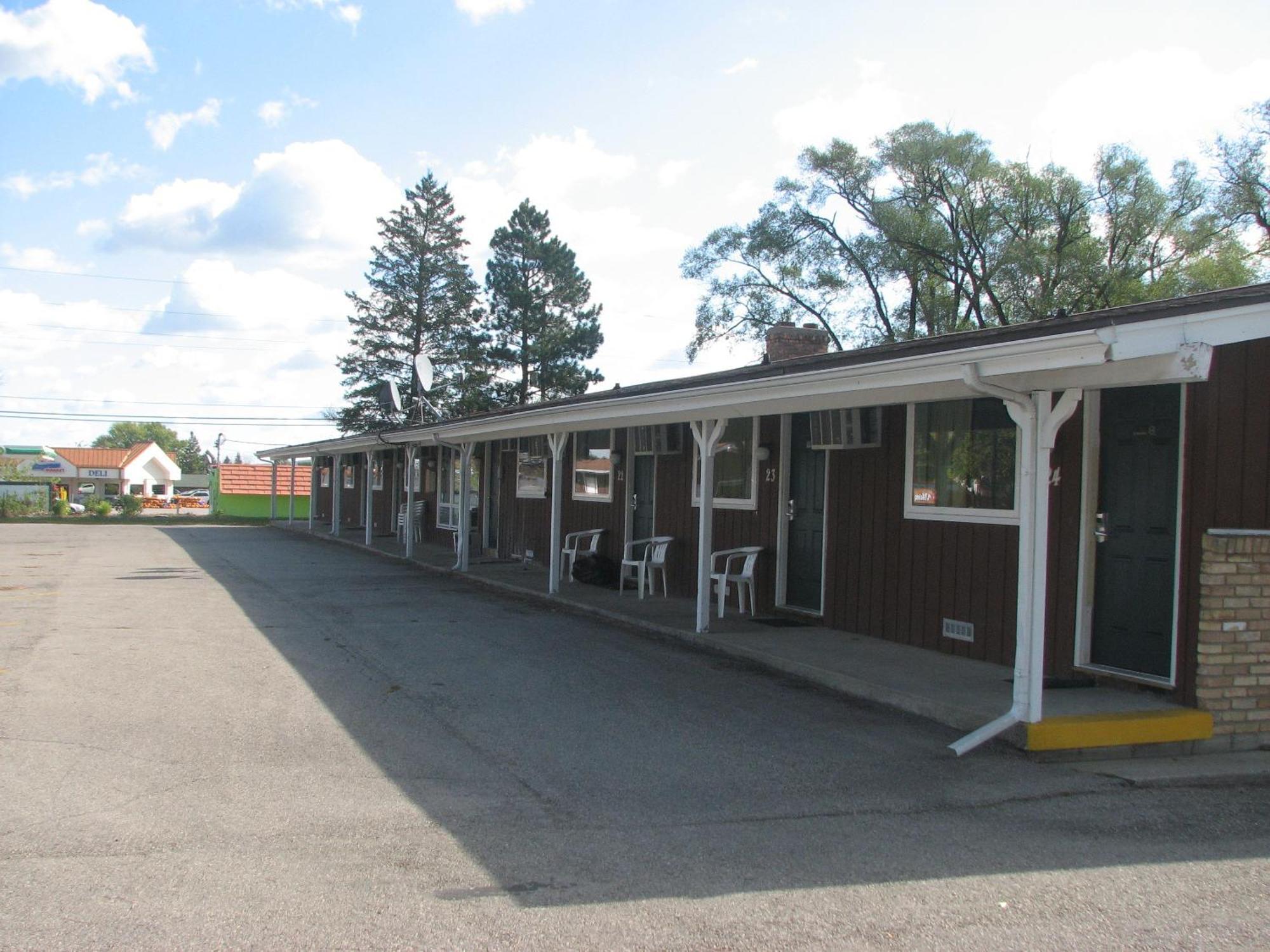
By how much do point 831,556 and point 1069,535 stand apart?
105 inches

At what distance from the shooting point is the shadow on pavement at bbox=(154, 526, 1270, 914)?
162 inches

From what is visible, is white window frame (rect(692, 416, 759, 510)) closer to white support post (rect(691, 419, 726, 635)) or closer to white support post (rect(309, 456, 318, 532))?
white support post (rect(691, 419, 726, 635))

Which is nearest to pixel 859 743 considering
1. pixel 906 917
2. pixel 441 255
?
pixel 906 917

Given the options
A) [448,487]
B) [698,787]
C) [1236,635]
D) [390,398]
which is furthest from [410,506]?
[1236,635]

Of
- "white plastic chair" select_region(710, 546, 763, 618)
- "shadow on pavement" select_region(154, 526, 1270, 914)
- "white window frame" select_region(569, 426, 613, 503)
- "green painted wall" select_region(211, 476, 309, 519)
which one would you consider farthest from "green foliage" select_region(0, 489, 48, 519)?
"shadow on pavement" select_region(154, 526, 1270, 914)

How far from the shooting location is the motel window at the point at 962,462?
7707 millimetres

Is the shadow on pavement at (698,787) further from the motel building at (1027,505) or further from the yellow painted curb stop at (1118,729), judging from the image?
the motel building at (1027,505)

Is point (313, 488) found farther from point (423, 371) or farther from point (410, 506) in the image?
point (410, 506)

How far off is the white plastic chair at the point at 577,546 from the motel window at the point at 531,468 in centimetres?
166

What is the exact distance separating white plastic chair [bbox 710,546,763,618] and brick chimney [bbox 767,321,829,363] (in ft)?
11.6

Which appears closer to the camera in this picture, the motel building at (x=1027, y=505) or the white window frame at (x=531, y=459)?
the motel building at (x=1027, y=505)

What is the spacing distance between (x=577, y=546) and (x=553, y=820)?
1003cm

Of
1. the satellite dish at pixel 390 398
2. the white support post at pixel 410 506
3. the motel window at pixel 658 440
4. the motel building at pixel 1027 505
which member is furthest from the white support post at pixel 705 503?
the satellite dish at pixel 390 398

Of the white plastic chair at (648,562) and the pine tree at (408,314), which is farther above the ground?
the pine tree at (408,314)
